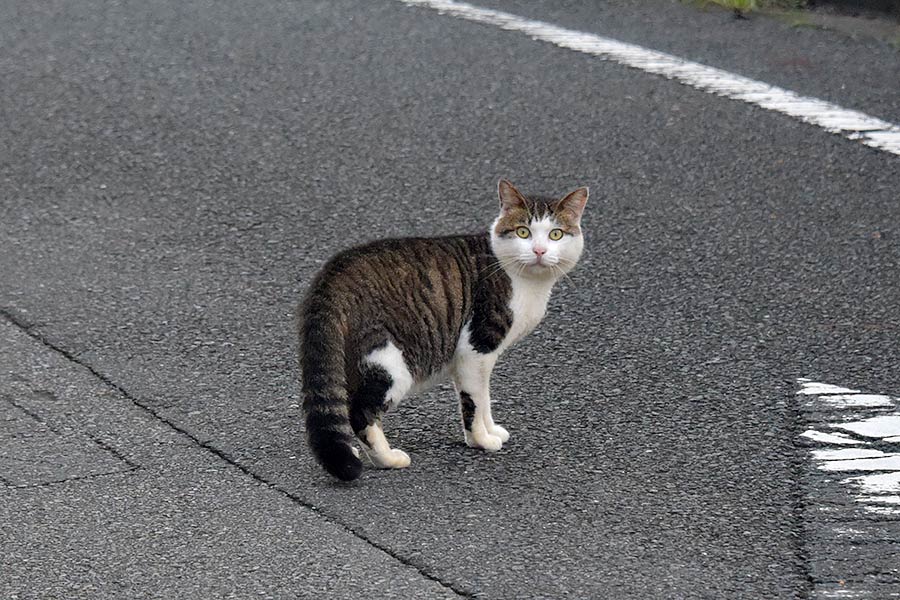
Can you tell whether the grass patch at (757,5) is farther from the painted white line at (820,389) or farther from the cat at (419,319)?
the cat at (419,319)

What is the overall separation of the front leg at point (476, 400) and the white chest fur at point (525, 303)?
106 mm

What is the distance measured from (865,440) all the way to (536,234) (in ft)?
3.62

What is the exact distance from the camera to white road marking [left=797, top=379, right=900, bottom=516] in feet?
13.2

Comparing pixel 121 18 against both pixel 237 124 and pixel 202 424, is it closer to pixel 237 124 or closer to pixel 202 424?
pixel 237 124

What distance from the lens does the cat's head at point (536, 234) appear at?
4.32 meters

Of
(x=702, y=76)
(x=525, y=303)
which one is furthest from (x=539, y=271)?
(x=702, y=76)

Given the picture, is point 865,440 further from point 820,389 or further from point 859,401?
point 820,389

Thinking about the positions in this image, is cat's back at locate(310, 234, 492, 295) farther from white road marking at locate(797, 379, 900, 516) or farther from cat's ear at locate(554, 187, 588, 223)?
white road marking at locate(797, 379, 900, 516)

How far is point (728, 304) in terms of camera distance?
5461 millimetres

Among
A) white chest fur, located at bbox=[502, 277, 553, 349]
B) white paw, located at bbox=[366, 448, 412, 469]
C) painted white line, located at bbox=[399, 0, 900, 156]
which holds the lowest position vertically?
white paw, located at bbox=[366, 448, 412, 469]

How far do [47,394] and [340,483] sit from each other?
3.72 feet

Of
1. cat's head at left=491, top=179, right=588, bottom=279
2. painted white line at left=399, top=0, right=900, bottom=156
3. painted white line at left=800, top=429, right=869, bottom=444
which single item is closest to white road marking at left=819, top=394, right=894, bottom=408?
painted white line at left=800, top=429, right=869, bottom=444

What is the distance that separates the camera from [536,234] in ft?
14.2

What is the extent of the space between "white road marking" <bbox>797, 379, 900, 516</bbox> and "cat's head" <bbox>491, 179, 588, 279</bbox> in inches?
34.3
